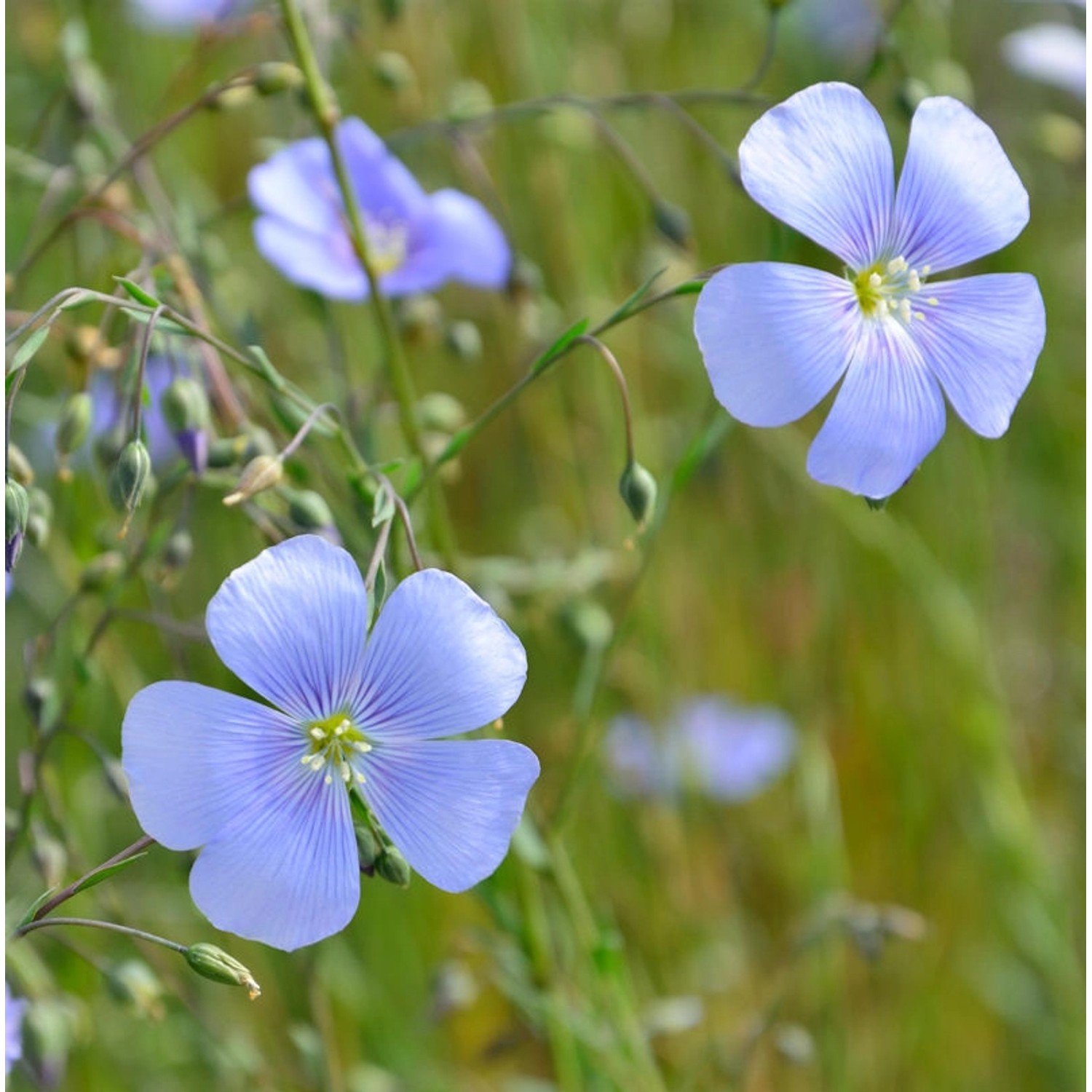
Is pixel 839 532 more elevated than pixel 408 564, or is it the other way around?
pixel 408 564

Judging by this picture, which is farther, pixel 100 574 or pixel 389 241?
pixel 389 241

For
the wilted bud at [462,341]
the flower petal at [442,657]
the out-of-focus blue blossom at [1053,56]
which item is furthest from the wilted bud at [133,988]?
the out-of-focus blue blossom at [1053,56]

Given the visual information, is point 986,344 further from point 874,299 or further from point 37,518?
point 37,518

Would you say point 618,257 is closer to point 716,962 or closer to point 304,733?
point 716,962

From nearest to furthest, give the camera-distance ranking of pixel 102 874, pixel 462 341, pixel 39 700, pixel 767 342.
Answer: pixel 102 874, pixel 767 342, pixel 39 700, pixel 462 341

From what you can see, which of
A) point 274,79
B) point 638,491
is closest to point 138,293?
point 274,79

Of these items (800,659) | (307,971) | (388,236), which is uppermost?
(388,236)

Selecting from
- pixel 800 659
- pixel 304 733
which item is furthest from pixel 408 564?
pixel 800 659

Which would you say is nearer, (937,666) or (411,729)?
(411,729)
